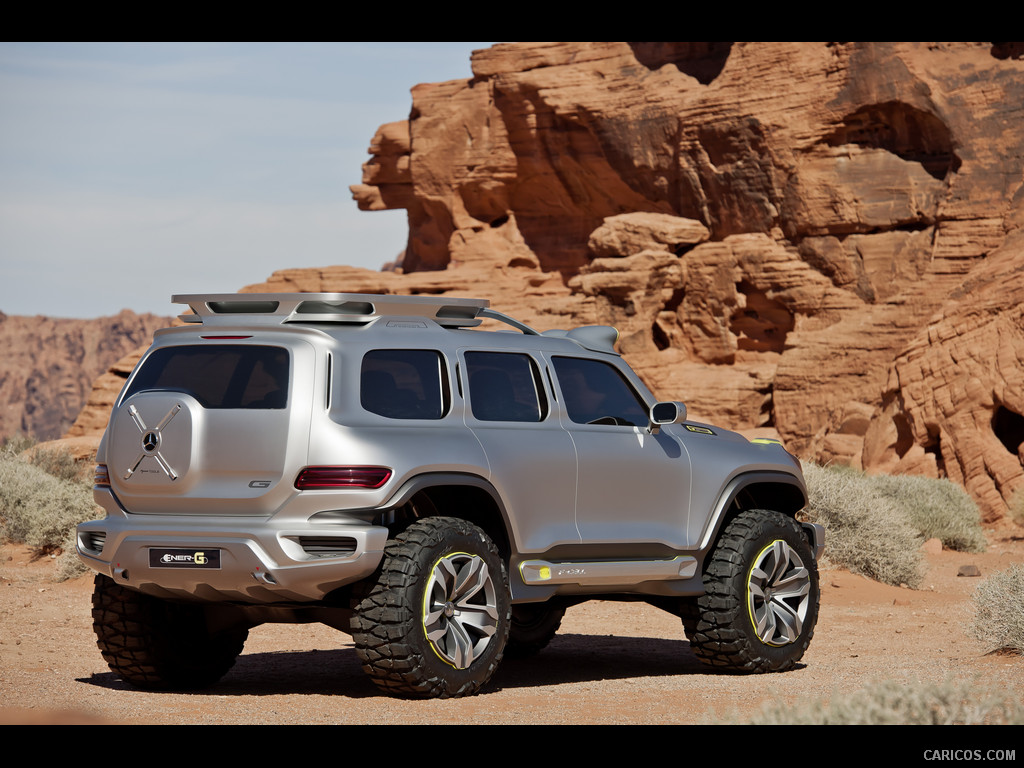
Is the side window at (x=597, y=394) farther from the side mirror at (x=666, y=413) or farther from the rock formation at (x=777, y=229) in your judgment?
the rock formation at (x=777, y=229)

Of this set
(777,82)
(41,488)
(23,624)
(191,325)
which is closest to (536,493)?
(191,325)

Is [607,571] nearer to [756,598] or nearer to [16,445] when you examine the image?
[756,598]

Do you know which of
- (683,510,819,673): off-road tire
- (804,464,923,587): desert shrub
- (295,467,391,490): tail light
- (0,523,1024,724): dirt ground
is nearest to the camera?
(0,523,1024,724): dirt ground

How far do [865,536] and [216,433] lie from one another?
37.8 ft

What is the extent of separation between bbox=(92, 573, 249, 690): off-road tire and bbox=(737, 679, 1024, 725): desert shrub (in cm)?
394

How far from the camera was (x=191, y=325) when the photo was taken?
7520mm

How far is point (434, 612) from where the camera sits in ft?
22.9

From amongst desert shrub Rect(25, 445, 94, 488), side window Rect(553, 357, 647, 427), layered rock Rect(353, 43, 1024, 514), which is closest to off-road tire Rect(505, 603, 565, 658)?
side window Rect(553, 357, 647, 427)

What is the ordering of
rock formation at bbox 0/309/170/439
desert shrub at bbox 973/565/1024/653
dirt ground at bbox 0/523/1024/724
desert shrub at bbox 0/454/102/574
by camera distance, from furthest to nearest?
rock formation at bbox 0/309/170/439 < desert shrub at bbox 0/454/102/574 < desert shrub at bbox 973/565/1024/653 < dirt ground at bbox 0/523/1024/724

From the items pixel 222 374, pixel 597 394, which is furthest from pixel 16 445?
pixel 222 374

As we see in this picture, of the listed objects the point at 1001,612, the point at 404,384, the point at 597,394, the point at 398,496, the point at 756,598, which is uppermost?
the point at 404,384

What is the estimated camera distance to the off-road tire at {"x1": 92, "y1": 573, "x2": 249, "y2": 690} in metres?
7.68

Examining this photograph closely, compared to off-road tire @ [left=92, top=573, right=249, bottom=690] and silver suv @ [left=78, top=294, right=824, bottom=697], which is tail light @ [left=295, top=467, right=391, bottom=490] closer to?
silver suv @ [left=78, top=294, right=824, bottom=697]

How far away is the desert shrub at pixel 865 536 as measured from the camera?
16.2 m
